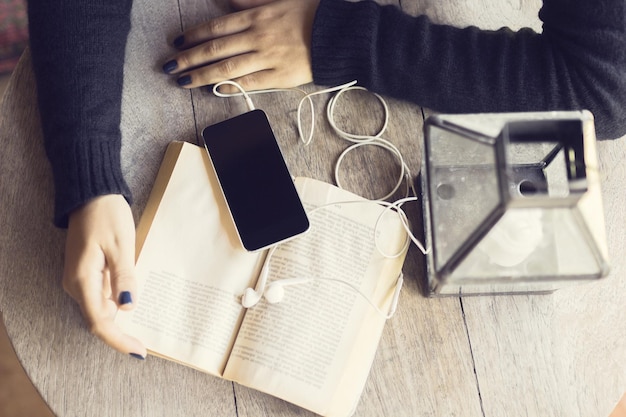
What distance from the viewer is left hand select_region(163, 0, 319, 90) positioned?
667 mm

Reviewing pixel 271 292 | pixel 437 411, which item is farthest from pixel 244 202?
pixel 437 411

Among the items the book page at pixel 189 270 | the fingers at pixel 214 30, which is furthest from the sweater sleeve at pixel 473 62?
the book page at pixel 189 270

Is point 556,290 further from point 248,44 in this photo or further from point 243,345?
point 248,44

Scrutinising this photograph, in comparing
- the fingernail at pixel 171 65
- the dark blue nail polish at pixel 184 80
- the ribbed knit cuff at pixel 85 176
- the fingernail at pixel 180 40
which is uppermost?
the fingernail at pixel 180 40

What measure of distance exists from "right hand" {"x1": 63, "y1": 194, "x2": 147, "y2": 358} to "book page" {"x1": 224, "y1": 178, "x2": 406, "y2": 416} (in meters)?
0.13

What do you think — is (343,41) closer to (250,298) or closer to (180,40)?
(180,40)

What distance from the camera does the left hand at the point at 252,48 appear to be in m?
0.67

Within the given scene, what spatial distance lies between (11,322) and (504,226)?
55 cm

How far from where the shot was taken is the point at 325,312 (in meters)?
0.59

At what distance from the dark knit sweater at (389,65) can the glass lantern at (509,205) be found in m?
0.12

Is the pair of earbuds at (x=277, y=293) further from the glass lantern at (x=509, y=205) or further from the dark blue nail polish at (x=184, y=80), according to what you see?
the dark blue nail polish at (x=184, y=80)

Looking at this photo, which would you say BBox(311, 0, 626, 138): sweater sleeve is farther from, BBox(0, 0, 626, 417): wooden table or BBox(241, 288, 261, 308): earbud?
BBox(241, 288, 261, 308): earbud

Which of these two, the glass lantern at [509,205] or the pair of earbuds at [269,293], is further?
the pair of earbuds at [269,293]

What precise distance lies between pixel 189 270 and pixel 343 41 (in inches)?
13.4
